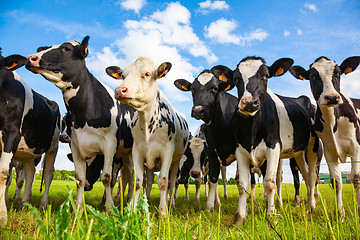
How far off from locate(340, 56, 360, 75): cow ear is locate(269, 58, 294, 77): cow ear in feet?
4.23

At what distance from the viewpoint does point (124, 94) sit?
5.06 metres

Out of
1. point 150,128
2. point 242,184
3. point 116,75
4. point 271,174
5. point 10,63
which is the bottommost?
point 242,184

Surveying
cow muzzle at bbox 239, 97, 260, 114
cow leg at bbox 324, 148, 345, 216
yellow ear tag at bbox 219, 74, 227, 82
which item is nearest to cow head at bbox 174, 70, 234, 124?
yellow ear tag at bbox 219, 74, 227, 82

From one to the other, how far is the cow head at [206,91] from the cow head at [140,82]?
859 millimetres

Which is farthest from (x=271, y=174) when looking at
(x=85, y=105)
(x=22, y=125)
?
(x=22, y=125)

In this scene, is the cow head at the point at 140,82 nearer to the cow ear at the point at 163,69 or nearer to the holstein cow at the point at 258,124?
the cow ear at the point at 163,69

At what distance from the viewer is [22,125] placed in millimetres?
5945

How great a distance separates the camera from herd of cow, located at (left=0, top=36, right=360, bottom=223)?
5293mm

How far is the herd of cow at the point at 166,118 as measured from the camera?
5.29m

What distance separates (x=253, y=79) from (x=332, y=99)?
4.62 feet

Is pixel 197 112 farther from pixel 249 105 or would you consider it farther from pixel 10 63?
pixel 10 63

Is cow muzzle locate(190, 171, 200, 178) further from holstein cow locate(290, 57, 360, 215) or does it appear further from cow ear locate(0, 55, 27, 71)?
cow ear locate(0, 55, 27, 71)

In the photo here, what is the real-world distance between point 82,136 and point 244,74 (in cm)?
335

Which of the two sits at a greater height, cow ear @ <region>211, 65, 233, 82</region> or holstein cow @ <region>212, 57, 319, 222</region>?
cow ear @ <region>211, 65, 233, 82</region>
